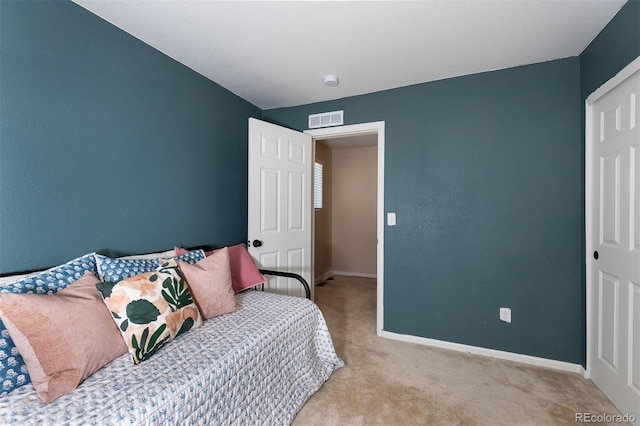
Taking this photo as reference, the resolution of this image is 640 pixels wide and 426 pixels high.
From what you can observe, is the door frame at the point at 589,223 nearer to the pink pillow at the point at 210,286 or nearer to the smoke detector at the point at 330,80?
the smoke detector at the point at 330,80

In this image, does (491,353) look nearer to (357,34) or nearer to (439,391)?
(439,391)

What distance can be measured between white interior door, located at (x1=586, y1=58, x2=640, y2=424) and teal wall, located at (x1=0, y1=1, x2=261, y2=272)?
2.96 m

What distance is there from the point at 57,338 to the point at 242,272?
1222mm

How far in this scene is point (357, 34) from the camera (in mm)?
1812

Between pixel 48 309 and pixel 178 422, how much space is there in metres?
0.67

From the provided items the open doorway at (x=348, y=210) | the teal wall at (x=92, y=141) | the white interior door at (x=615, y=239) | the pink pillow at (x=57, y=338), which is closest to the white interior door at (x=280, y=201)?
the teal wall at (x=92, y=141)

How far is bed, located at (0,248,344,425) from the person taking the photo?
0.92 metres

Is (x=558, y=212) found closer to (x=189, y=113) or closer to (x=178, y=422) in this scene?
(x=178, y=422)

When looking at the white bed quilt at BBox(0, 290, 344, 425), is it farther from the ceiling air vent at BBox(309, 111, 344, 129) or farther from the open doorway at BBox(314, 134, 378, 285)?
the open doorway at BBox(314, 134, 378, 285)

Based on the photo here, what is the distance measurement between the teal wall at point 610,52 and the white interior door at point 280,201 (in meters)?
2.34

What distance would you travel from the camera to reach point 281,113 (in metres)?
3.17

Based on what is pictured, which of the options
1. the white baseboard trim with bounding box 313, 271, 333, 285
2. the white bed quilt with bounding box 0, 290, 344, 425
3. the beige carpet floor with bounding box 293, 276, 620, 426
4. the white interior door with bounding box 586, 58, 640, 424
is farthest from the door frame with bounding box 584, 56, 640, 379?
the white baseboard trim with bounding box 313, 271, 333, 285

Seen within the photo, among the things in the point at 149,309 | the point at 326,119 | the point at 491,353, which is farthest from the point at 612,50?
the point at 149,309
